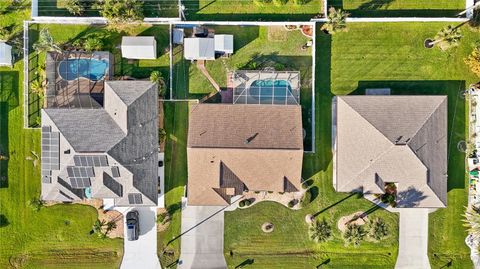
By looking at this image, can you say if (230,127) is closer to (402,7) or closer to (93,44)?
(93,44)

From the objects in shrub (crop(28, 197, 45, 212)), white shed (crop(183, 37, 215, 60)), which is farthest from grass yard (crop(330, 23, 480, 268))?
shrub (crop(28, 197, 45, 212))

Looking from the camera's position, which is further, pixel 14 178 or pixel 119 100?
pixel 14 178

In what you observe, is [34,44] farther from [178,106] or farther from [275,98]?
[275,98]

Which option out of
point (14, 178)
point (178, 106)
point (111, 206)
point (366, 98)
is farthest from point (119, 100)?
point (366, 98)

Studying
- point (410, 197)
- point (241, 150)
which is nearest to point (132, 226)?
point (241, 150)

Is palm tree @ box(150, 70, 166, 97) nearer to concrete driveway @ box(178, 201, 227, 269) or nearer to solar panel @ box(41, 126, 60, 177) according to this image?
solar panel @ box(41, 126, 60, 177)

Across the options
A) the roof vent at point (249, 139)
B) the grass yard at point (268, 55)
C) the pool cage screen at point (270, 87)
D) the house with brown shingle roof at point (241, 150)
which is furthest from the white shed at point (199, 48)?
the roof vent at point (249, 139)
